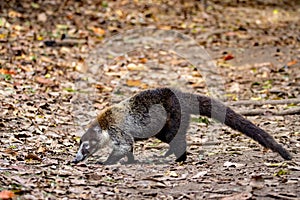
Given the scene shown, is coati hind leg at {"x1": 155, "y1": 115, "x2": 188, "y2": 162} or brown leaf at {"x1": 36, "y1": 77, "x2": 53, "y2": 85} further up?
brown leaf at {"x1": 36, "y1": 77, "x2": 53, "y2": 85}

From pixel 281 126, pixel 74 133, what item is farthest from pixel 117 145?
pixel 281 126

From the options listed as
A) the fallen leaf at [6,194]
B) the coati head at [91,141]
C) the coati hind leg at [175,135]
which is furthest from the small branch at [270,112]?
the fallen leaf at [6,194]

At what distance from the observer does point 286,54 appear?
468 inches

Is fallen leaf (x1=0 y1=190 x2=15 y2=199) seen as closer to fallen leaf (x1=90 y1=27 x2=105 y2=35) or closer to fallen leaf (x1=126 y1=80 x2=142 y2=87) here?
fallen leaf (x1=126 y1=80 x2=142 y2=87)

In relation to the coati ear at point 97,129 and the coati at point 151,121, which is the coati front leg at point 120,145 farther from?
the coati ear at point 97,129

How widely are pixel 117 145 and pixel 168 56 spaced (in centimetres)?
595

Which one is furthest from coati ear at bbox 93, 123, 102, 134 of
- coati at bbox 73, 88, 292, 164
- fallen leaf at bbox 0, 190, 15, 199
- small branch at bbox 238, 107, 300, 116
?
small branch at bbox 238, 107, 300, 116

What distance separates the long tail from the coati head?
112cm

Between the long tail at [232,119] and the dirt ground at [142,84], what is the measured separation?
0.24 meters

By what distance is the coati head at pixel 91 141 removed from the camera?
5871 mm

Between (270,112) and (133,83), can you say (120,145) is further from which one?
(133,83)

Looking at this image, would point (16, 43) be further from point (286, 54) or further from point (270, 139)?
point (270, 139)

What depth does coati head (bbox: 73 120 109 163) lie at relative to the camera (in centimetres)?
587

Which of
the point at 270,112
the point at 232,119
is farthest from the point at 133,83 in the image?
the point at 232,119
